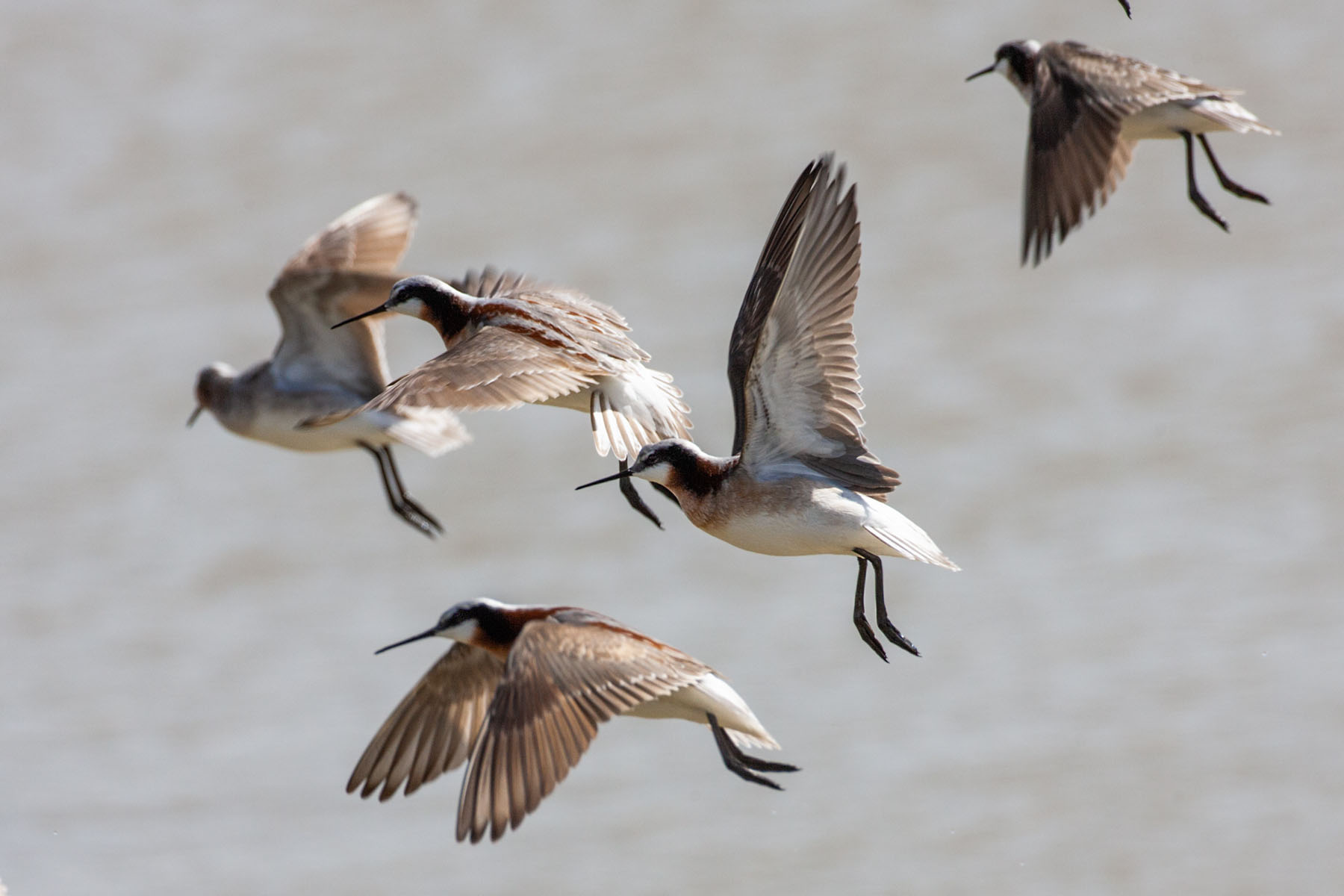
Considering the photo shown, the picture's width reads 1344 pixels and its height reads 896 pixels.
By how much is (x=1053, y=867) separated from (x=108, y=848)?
688 cm

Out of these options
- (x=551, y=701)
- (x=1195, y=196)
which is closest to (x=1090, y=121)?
(x=1195, y=196)

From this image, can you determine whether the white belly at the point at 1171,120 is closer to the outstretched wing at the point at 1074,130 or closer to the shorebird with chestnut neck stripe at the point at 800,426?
the outstretched wing at the point at 1074,130

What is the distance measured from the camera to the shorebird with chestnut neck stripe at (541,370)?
340 inches

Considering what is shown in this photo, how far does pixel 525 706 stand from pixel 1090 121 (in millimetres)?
4451

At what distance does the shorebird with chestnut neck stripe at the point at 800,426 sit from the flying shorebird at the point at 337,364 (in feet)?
11.7

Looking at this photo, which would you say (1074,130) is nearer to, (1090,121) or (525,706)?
(1090,121)

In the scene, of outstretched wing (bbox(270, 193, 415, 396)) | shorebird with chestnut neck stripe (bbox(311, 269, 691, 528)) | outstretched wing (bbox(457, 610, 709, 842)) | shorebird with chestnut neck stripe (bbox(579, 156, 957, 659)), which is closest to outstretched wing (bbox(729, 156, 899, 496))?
shorebird with chestnut neck stripe (bbox(579, 156, 957, 659))

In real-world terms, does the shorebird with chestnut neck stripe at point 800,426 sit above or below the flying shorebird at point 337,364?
below

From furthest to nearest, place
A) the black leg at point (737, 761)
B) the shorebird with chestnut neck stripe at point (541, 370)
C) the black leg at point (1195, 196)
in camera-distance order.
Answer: the black leg at point (1195, 196) → the black leg at point (737, 761) → the shorebird with chestnut neck stripe at point (541, 370)

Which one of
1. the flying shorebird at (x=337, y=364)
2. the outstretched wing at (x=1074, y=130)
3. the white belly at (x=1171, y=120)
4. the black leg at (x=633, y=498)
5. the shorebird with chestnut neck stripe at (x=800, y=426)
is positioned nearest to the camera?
the shorebird with chestnut neck stripe at (x=800, y=426)

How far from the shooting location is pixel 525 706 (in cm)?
787

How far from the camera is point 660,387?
9352mm

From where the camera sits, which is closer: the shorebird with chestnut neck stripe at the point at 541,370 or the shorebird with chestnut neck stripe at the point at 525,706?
the shorebird with chestnut neck stripe at the point at 525,706

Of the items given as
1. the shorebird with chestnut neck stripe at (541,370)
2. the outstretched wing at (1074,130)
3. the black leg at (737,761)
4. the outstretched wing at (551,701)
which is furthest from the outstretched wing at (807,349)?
the outstretched wing at (1074,130)
